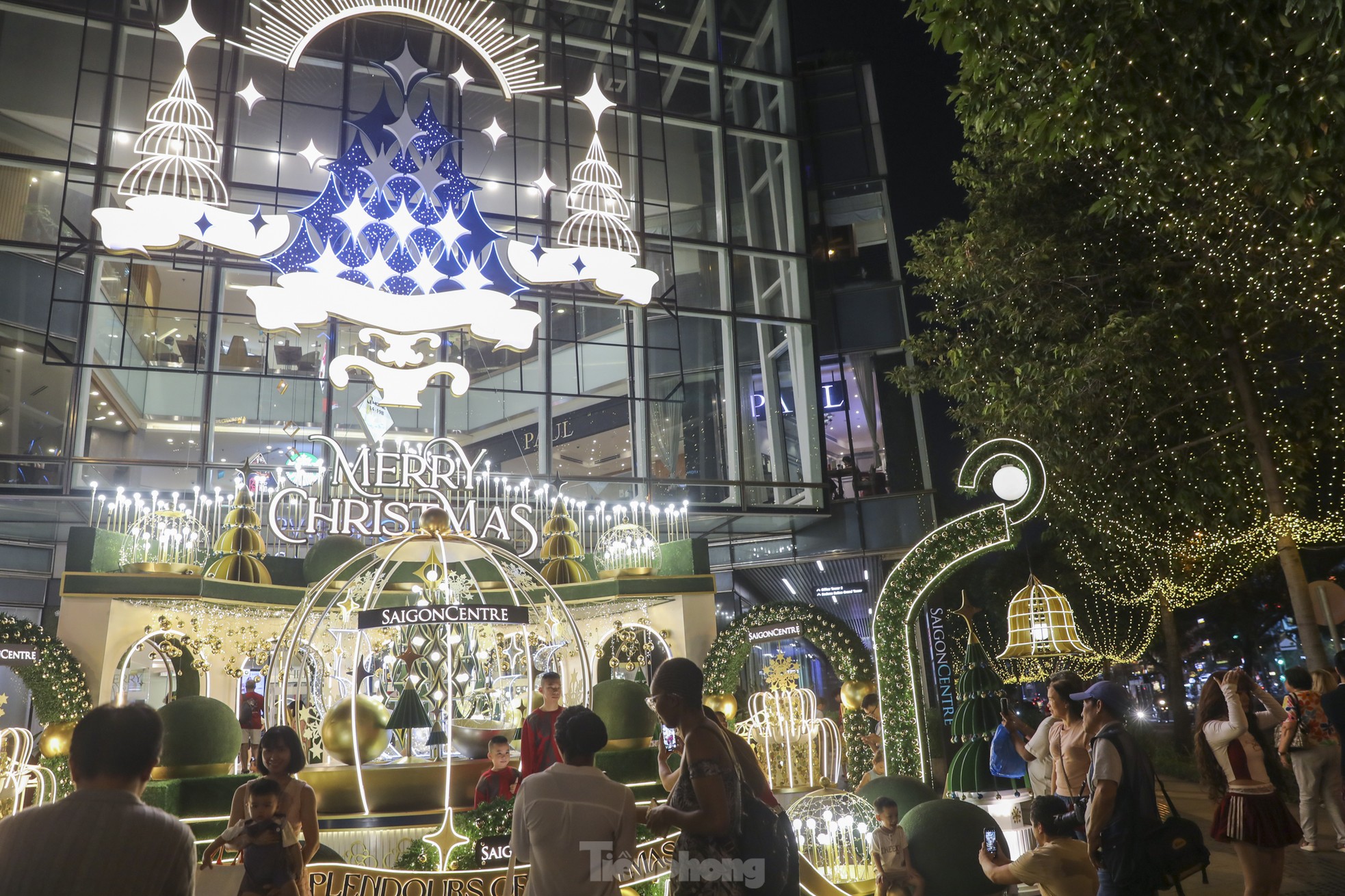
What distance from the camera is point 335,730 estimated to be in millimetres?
7109

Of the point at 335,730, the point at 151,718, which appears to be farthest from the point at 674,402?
the point at 151,718

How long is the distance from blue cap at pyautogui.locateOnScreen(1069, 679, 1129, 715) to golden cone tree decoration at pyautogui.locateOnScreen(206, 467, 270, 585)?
9326 millimetres

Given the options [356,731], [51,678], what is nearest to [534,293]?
[51,678]

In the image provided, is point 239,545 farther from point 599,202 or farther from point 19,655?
point 599,202

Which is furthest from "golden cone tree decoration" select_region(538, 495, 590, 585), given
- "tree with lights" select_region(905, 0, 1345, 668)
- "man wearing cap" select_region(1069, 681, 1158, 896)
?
"man wearing cap" select_region(1069, 681, 1158, 896)

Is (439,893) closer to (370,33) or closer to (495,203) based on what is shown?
(495,203)

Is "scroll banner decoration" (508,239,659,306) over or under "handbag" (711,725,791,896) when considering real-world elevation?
over

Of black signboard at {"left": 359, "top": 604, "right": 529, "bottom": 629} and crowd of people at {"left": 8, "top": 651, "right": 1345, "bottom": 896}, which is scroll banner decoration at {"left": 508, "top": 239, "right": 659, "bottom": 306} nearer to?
black signboard at {"left": 359, "top": 604, "right": 529, "bottom": 629}

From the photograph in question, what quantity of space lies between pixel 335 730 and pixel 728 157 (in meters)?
17.0

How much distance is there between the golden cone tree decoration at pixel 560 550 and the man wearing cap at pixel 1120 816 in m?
8.47

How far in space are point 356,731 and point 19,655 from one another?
4.28 metres

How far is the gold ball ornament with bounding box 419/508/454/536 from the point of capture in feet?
24.4

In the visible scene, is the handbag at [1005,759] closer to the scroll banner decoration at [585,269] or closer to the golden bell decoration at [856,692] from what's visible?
the golden bell decoration at [856,692]

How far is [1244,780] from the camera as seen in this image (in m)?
5.64
